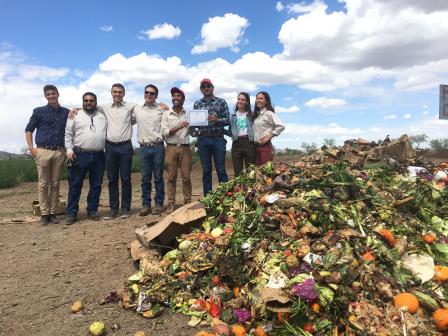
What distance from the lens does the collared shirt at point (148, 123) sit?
6.61 meters

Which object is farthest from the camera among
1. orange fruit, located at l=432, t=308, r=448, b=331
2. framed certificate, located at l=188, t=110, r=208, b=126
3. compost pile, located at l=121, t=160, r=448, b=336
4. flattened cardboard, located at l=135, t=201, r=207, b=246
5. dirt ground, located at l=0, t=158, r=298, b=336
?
framed certificate, located at l=188, t=110, r=208, b=126

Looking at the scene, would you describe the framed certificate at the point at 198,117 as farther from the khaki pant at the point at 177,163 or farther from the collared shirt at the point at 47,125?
the collared shirt at the point at 47,125

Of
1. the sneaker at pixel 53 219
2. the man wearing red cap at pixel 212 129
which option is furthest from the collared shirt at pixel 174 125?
the sneaker at pixel 53 219

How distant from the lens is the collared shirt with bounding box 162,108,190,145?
6574 mm

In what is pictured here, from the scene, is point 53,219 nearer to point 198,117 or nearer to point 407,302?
point 198,117

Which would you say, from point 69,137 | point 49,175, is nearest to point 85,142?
point 69,137

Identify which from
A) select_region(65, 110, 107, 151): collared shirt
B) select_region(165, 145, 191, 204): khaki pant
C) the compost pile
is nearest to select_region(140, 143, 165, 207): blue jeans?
select_region(165, 145, 191, 204): khaki pant

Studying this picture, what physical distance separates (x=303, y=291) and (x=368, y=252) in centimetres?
72

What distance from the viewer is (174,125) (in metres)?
6.58

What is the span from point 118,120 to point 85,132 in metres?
0.53

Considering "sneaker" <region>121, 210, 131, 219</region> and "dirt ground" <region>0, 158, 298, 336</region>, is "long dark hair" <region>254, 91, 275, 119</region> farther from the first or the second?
"sneaker" <region>121, 210, 131, 219</region>

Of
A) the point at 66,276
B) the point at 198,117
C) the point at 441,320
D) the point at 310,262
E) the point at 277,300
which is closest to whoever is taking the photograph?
the point at 441,320

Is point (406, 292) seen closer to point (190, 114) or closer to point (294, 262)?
point (294, 262)

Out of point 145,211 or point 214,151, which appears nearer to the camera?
point 214,151
